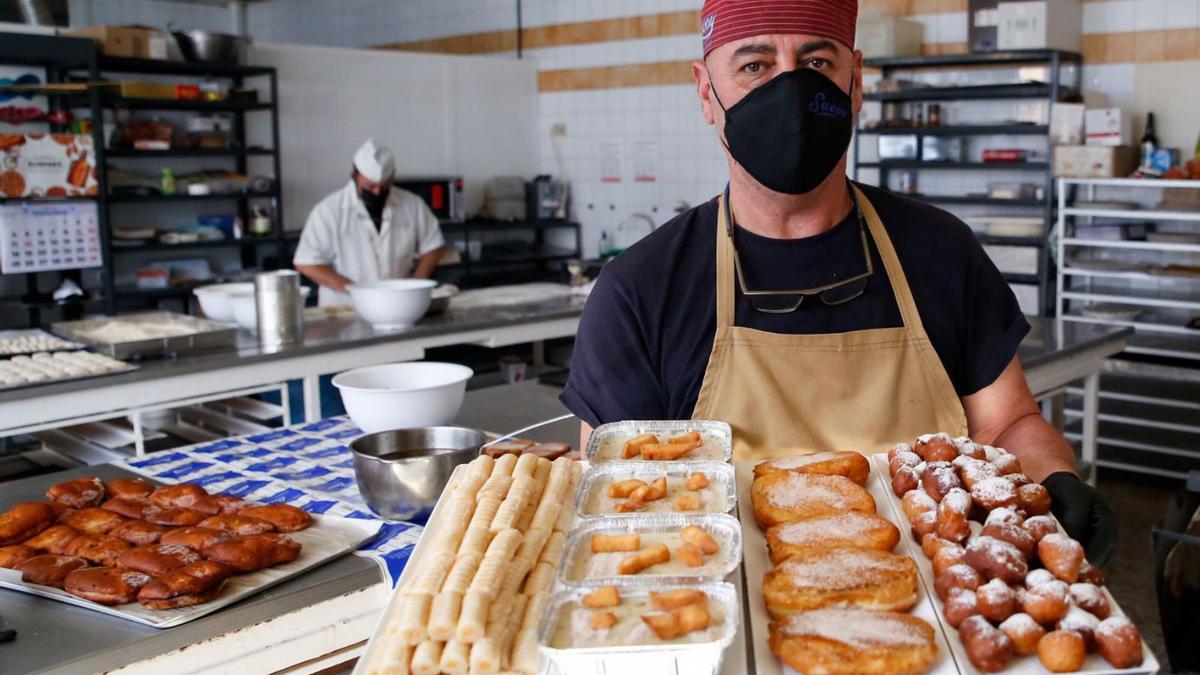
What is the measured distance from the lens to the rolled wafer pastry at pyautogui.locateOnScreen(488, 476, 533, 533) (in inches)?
50.0

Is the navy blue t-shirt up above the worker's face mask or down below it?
below

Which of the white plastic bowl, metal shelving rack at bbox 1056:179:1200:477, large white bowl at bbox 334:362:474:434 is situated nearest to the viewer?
large white bowl at bbox 334:362:474:434

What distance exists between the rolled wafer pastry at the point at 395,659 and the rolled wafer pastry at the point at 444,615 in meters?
0.03

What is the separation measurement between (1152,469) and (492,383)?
3.36m

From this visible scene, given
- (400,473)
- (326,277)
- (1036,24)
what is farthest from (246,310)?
(1036,24)

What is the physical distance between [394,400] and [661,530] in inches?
56.3

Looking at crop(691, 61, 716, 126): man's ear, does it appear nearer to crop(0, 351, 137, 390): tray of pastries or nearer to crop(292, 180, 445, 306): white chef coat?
crop(0, 351, 137, 390): tray of pastries

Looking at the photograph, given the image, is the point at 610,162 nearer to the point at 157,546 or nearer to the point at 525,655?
the point at 157,546

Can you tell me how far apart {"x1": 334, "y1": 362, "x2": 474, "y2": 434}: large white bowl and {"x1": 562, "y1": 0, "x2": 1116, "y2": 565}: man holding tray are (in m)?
0.73

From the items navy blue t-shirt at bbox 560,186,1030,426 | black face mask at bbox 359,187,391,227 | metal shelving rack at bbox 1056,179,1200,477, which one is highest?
black face mask at bbox 359,187,391,227

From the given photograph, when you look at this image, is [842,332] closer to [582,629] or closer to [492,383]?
[582,629]

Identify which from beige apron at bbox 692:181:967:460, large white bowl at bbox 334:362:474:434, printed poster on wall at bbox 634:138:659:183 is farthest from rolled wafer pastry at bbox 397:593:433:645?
printed poster on wall at bbox 634:138:659:183

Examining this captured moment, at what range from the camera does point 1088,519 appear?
1.35 metres

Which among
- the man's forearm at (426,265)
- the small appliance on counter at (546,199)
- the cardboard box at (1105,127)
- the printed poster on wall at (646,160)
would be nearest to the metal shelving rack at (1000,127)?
the cardboard box at (1105,127)
